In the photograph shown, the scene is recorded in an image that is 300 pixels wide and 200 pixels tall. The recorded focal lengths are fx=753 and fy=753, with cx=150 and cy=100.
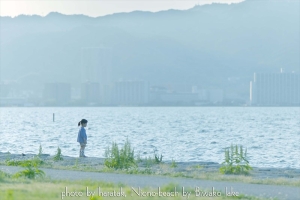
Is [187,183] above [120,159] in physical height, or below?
below

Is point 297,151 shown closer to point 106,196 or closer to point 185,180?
point 185,180

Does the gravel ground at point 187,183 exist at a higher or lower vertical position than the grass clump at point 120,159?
lower

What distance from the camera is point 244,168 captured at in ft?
63.6

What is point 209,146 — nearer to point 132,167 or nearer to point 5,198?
point 132,167

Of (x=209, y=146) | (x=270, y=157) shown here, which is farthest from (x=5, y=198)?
(x=209, y=146)

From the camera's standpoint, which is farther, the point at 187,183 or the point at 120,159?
the point at 120,159

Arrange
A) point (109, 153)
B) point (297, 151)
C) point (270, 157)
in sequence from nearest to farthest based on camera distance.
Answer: point (109, 153) → point (270, 157) → point (297, 151)

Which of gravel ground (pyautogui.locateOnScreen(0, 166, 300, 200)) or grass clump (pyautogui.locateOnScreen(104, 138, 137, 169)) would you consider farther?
grass clump (pyautogui.locateOnScreen(104, 138, 137, 169))

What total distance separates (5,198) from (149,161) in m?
11.2

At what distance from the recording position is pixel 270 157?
37.2m

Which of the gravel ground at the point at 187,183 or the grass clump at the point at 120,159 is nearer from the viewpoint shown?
the gravel ground at the point at 187,183

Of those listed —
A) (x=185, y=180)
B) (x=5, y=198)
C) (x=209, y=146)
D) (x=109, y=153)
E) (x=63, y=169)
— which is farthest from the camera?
(x=209, y=146)

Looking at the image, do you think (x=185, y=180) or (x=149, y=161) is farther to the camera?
(x=149, y=161)

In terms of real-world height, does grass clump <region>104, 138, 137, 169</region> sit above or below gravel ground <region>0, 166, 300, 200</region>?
above
